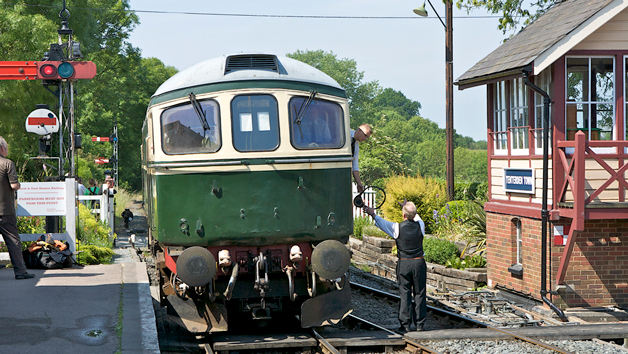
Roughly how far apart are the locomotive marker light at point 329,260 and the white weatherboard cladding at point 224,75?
2.04 meters

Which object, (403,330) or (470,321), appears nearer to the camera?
(403,330)

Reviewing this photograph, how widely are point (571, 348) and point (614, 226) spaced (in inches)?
151

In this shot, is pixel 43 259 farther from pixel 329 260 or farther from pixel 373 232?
pixel 373 232

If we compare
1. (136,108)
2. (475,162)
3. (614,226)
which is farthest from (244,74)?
(475,162)

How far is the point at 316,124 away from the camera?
8156 mm

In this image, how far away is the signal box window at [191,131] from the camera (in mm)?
7859

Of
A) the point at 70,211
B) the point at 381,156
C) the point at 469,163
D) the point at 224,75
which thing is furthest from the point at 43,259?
the point at 469,163

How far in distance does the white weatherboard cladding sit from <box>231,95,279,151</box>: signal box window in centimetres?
28

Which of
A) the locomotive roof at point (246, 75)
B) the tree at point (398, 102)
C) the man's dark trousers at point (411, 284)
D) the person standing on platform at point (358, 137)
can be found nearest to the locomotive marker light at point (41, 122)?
the locomotive roof at point (246, 75)

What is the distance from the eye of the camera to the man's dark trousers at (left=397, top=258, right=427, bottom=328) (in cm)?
863

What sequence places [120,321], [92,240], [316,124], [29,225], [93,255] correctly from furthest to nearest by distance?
[92,240] → [29,225] → [93,255] → [316,124] → [120,321]

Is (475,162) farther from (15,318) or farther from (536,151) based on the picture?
(15,318)

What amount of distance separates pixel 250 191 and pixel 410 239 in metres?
2.24

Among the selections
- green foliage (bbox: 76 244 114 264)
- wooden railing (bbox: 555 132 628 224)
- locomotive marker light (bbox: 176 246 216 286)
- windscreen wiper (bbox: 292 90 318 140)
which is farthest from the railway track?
green foliage (bbox: 76 244 114 264)
